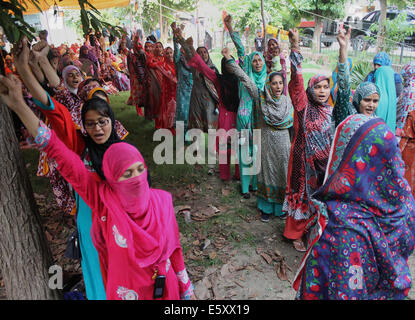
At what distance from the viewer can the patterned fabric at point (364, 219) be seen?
161 centimetres

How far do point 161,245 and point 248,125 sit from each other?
9.68ft

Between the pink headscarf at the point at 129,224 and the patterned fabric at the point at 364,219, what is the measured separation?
899mm

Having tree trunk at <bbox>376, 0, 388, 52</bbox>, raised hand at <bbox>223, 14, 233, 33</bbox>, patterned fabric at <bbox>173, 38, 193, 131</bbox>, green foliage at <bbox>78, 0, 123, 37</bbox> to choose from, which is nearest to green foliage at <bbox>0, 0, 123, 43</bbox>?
green foliage at <bbox>78, 0, 123, 37</bbox>

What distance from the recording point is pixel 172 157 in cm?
602

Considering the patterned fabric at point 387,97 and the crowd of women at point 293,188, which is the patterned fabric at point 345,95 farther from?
the patterned fabric at point 387,97

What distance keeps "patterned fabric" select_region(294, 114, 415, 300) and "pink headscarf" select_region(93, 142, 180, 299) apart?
2.95 feet

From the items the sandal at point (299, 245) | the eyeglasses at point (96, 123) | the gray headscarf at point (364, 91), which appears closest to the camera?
the eyeglasses at point (96, 123)

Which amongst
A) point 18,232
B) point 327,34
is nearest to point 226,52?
point 18,232

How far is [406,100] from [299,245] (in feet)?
6.91

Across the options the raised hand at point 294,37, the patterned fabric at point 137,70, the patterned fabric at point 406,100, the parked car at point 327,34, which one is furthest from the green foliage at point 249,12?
the raised hand at point 294,37

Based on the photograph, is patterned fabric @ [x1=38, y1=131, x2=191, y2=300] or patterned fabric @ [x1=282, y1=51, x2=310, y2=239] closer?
patterned fabric @ [x1=38, y1=131, x2=191, y2=300]

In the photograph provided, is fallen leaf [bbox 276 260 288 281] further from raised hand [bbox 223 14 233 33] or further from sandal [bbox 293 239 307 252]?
raised hand [bbox 223 14 233 33]

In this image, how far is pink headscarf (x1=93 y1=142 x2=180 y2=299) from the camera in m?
1.73
